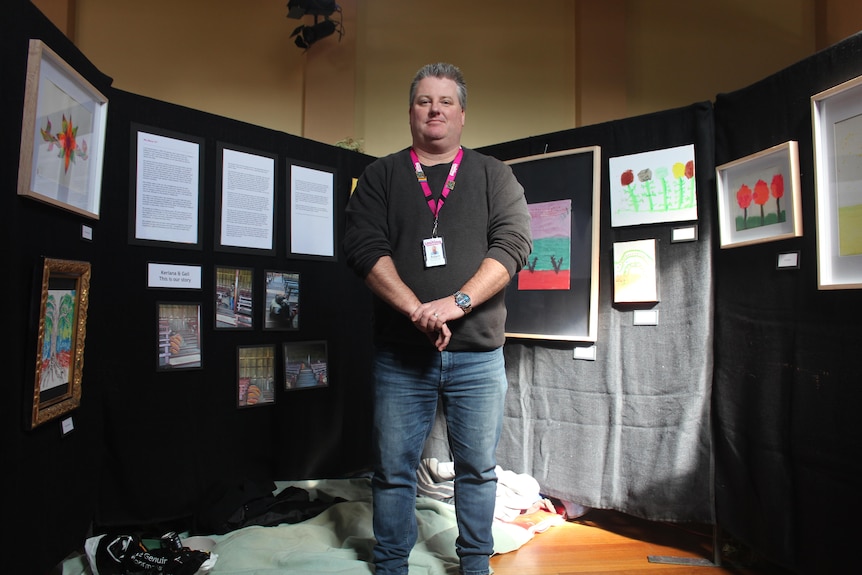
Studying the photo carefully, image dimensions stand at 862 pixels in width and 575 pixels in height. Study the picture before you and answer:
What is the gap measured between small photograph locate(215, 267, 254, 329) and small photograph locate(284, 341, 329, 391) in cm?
28

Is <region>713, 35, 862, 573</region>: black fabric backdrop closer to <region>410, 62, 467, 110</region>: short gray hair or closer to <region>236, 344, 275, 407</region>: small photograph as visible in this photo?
<region>410, 62, 467, 110</region>: short gray hair

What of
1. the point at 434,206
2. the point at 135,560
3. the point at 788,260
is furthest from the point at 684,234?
the point at 135,560

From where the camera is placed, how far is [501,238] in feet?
5.77

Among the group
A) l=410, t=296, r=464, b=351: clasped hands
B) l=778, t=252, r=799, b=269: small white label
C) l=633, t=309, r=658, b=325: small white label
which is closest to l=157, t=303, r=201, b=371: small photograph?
l=410, t=296, r=464, b=351: clasped hands

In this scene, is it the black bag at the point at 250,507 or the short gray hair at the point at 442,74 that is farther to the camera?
the black bag at the point at 250,507

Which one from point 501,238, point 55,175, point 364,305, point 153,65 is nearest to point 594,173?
point 501,238

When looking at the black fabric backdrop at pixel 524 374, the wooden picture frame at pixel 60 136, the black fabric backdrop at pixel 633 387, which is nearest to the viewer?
the wooden picture frame at pixel 60 136

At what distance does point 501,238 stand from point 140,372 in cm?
168

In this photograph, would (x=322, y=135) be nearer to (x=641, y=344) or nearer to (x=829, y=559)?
(x=641, y=344)

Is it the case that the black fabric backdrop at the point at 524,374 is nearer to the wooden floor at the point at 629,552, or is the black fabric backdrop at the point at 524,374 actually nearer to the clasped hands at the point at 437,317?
the wooden floor at the point at 629,552

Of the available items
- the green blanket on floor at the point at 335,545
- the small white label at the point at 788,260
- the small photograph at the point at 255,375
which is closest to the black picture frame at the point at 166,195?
the small photograph at the point at 255,375

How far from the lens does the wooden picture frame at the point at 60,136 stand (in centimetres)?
152

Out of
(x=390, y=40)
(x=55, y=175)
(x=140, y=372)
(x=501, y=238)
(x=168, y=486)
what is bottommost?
(x=168, y=486)

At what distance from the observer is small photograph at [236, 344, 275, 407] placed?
2557mm
